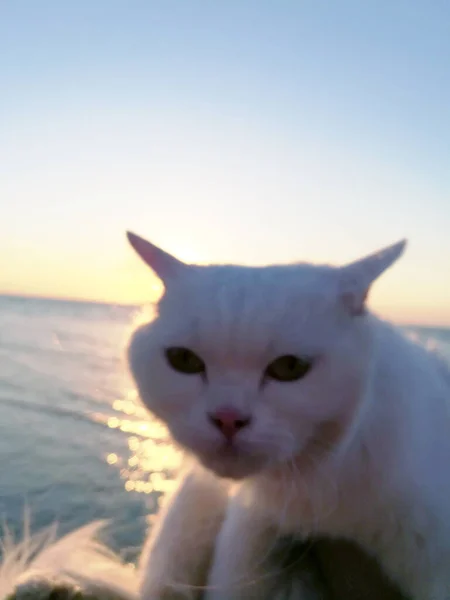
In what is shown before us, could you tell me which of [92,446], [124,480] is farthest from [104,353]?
[124,480]

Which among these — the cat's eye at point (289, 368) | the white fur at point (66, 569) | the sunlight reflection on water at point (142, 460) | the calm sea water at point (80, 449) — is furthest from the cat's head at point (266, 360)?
the sunlight reflection on water at point (142, 460)

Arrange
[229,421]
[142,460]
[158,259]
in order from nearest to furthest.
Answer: [229,421], [158,259], [142,460]

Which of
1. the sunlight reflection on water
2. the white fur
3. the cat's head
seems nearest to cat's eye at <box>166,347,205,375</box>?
the cat's head

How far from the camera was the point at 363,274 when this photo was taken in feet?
2.25

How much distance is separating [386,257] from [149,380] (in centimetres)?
34

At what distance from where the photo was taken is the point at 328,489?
748mm

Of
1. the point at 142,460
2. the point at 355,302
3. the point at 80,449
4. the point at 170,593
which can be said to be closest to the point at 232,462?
the point at 355,302

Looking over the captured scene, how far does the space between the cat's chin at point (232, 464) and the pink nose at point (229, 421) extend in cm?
3

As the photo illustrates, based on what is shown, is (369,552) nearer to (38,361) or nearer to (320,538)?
(320,538)

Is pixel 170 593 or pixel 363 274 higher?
pixel 363 274

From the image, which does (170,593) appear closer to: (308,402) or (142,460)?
(308,402)

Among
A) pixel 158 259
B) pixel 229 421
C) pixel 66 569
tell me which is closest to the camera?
pixel 229 421

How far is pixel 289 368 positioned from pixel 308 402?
5 centimetres

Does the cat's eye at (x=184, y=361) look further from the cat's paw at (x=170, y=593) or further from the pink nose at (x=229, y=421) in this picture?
the cat's paw at (x=170, y=593)
